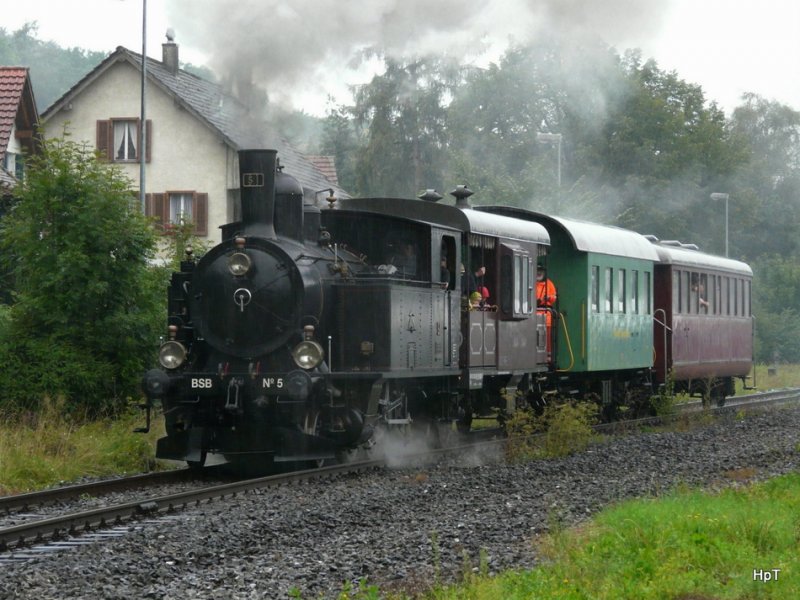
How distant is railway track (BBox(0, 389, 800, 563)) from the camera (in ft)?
27.9

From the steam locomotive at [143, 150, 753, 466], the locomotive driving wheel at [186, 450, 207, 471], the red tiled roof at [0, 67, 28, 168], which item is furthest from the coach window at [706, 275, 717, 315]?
the red tiled roof at [0, 67, 28, 168]

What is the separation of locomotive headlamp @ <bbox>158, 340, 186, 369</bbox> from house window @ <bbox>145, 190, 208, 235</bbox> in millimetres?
21049

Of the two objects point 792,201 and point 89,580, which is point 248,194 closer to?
point 89,580

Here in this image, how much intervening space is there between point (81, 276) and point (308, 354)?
4.76 m

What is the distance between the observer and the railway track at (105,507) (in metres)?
8.49

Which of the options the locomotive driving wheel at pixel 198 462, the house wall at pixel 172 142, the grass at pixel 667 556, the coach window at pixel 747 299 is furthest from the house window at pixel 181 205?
the grass at pixel 667 556

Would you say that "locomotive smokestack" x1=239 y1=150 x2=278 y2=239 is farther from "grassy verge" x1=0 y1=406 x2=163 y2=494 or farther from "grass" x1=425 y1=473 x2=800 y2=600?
"grass" x1=425 y1=473 x2=800 y2=600

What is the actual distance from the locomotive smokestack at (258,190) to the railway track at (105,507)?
8.43ft

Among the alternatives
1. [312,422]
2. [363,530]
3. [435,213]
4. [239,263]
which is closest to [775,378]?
[435,213]

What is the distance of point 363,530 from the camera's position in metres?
9.12

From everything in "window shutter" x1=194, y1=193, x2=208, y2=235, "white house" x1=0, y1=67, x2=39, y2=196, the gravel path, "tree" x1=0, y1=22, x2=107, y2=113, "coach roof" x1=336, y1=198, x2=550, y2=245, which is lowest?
the gravel path

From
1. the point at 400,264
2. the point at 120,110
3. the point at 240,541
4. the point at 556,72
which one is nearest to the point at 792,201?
the point at 556,72

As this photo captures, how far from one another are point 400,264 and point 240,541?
5410mm

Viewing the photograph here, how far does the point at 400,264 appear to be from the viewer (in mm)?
13398
